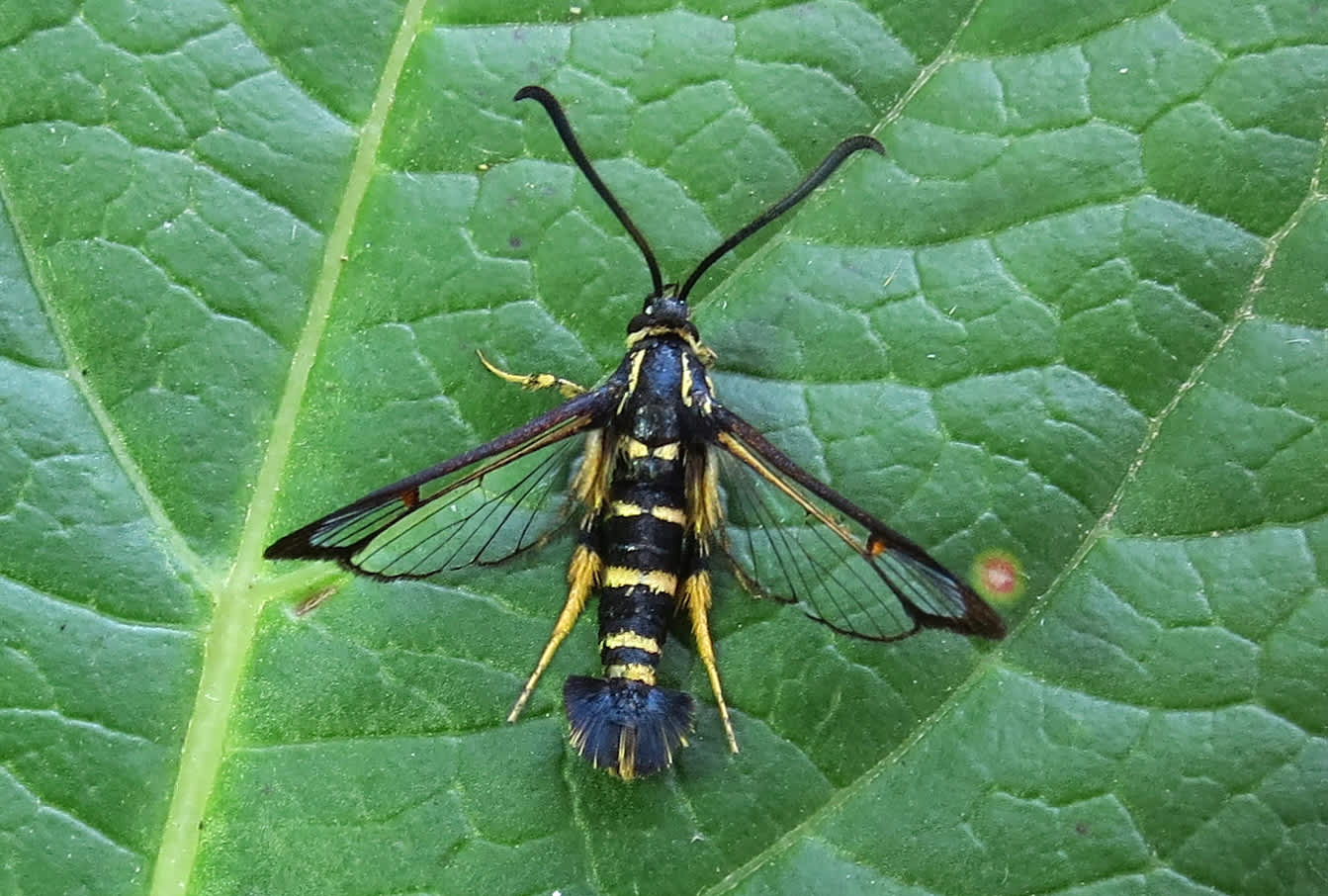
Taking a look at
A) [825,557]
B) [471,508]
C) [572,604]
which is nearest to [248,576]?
[471,508]

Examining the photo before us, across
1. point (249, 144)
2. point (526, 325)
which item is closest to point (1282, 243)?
point (526, 325)

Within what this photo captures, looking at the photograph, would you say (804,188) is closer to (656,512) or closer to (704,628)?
(656,512)

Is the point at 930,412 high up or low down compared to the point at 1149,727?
up

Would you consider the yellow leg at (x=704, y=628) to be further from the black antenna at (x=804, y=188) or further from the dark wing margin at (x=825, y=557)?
the black antenna at (x=804, y=188)

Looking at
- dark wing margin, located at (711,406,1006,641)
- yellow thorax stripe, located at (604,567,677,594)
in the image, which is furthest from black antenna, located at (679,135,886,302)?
yellow thorax stripe, located at (604,567,677,594)

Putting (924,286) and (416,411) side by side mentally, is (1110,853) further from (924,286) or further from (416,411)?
(416,411)
